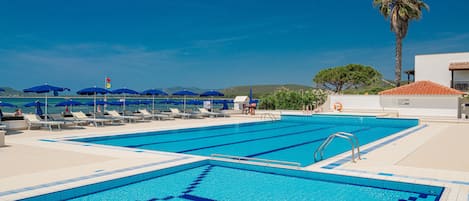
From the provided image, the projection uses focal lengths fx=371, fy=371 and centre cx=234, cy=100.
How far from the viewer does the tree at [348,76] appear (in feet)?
159

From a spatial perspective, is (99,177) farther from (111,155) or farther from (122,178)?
(111,155)

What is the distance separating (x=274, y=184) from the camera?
575 centimetres

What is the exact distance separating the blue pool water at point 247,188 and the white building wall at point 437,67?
92.4 ft

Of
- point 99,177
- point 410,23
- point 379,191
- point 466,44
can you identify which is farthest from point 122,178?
point 466,44

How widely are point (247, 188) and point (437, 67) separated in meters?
29.5

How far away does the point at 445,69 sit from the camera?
97.4 ft

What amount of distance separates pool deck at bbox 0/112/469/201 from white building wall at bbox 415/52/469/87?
76.0ft

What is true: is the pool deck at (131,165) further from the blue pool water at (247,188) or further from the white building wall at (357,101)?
the white building wall at (357,101)

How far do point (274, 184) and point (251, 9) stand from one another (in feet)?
128

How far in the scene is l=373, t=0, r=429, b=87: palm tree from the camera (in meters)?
28.6

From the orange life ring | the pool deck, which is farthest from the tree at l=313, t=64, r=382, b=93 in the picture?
the pool deck

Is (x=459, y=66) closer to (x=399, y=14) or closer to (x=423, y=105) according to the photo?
(x=399, y=14)

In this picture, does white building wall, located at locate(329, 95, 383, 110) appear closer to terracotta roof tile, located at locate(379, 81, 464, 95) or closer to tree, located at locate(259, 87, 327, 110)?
terracotta roof tile, located at locate(379, 81, 464, 95)

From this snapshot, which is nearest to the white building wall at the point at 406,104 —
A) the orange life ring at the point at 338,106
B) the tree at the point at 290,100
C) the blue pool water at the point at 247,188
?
the orange life ring at the point at 338,106
